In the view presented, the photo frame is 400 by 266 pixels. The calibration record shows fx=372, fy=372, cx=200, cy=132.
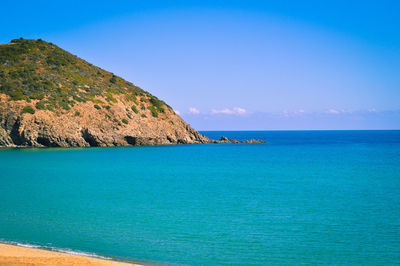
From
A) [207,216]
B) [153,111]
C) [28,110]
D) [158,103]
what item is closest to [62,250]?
[207,216]

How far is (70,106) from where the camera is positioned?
227 feet

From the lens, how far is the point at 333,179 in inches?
1286

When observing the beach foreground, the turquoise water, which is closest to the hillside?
the turquoise water

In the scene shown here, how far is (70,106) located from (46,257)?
6139cm

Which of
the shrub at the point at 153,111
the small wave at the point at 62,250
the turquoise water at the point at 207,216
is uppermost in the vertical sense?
the shrub at the point at 153,111

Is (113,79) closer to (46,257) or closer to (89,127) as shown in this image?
(89,127)

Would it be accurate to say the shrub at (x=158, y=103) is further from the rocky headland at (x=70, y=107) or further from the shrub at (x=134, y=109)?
the shrub at (x=134, y=109)

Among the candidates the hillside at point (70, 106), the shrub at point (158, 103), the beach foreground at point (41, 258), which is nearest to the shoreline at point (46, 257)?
the beach foreground at point (41, 258)

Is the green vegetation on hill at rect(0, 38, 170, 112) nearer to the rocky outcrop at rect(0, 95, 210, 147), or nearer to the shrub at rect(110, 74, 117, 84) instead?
the shrub at rect(110, 74, 117, 84)

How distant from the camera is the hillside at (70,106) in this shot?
61.9 meters

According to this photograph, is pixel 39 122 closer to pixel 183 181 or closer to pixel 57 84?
pixel 57 84

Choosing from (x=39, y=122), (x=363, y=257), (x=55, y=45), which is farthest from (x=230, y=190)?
(x=55, y=45)

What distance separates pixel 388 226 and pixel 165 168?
25436 millimetres

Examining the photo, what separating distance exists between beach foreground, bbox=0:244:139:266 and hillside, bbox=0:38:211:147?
52858 mm
